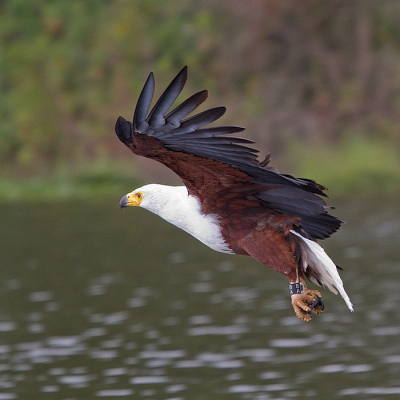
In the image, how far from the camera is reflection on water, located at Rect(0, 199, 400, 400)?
25.9 ft

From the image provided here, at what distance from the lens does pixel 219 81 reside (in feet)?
79.5

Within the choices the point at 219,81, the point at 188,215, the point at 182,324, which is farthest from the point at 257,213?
the point at 219,81

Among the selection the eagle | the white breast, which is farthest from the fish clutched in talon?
the white breast

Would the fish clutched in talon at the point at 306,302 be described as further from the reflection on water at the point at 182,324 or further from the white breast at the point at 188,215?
the reflection on water at the point at 182,324

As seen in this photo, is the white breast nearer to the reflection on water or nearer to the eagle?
the eagle

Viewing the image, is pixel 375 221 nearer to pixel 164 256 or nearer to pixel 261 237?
pixel 164 256

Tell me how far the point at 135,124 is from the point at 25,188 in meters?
16.3

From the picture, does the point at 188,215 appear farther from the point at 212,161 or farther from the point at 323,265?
the point at 323,265

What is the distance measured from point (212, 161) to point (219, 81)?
63.7ft

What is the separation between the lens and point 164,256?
13.4 metres

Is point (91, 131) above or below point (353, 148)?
above

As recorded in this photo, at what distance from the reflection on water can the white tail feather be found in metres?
2.19

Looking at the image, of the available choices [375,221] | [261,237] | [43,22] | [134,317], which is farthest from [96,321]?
[43,22]

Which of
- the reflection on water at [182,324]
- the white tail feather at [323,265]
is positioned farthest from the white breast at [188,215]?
the reflection on water at [182,324]
